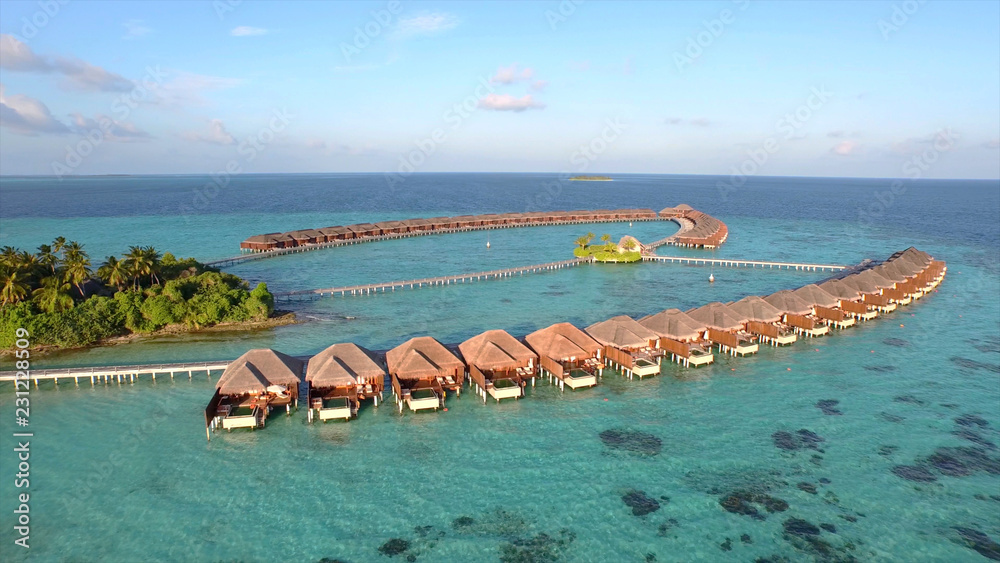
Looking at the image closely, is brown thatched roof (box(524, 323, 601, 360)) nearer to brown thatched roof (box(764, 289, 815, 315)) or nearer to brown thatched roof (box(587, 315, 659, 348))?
brown thatched roof (box(587, 315, 659, 348))

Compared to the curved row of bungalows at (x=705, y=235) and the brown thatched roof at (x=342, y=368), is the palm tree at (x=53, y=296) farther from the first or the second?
the curved row of bungalows at (x=705, y=235)

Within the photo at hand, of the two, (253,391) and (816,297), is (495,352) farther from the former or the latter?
(816,297)

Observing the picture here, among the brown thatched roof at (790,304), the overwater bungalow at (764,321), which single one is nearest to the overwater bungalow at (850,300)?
the brown thatched roof at (790,304)

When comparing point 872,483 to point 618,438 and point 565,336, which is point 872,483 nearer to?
point 618,438

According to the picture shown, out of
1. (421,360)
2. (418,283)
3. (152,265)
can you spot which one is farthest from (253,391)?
(418,283)

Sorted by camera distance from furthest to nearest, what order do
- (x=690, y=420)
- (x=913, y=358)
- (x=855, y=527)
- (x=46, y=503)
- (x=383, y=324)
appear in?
(x=383, y=324) → (x=913, y=358) → (x=690, y=420) → (x=46, y=503) → (x=855, y=527)

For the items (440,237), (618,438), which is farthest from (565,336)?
(440,237)
